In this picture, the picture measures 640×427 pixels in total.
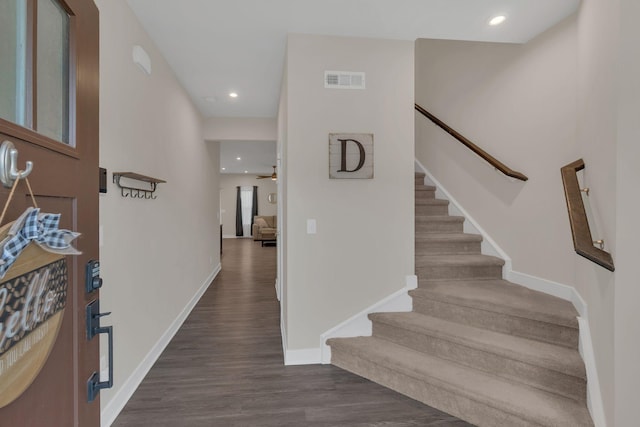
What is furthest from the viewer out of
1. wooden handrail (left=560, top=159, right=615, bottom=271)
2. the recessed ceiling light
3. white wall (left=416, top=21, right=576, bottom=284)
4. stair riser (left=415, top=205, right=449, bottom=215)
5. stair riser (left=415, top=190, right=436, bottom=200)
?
stair riser (left=415, top=190, right=436, bottom=200)

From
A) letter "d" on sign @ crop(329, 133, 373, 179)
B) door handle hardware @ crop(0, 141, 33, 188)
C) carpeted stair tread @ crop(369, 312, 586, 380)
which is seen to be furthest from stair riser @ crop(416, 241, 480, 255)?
door handle hardware @ crop(0, 141, 33, 188)

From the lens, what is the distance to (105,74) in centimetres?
177

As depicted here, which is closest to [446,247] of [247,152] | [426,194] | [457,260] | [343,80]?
[457,260]

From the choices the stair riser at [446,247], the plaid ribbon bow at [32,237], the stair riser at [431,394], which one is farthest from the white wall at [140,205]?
the stair riser at [446,247]

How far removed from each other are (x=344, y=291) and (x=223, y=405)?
1.18 meters

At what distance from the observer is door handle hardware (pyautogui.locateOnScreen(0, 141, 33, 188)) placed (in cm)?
59

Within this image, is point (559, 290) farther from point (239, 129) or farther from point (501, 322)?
point (239, 129)

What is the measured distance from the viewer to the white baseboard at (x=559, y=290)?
1.59 metres

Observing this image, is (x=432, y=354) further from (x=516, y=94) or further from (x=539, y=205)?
(x=516, y=94)

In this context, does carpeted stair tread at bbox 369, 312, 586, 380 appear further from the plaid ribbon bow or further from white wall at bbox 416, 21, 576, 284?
the plaid ribbon bow

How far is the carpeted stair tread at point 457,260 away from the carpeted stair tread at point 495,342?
0.53 metres

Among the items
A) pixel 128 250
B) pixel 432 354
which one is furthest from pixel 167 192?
pixel 432 354

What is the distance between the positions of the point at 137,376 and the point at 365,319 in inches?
70.2

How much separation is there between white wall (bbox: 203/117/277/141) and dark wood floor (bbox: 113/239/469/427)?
288cm
